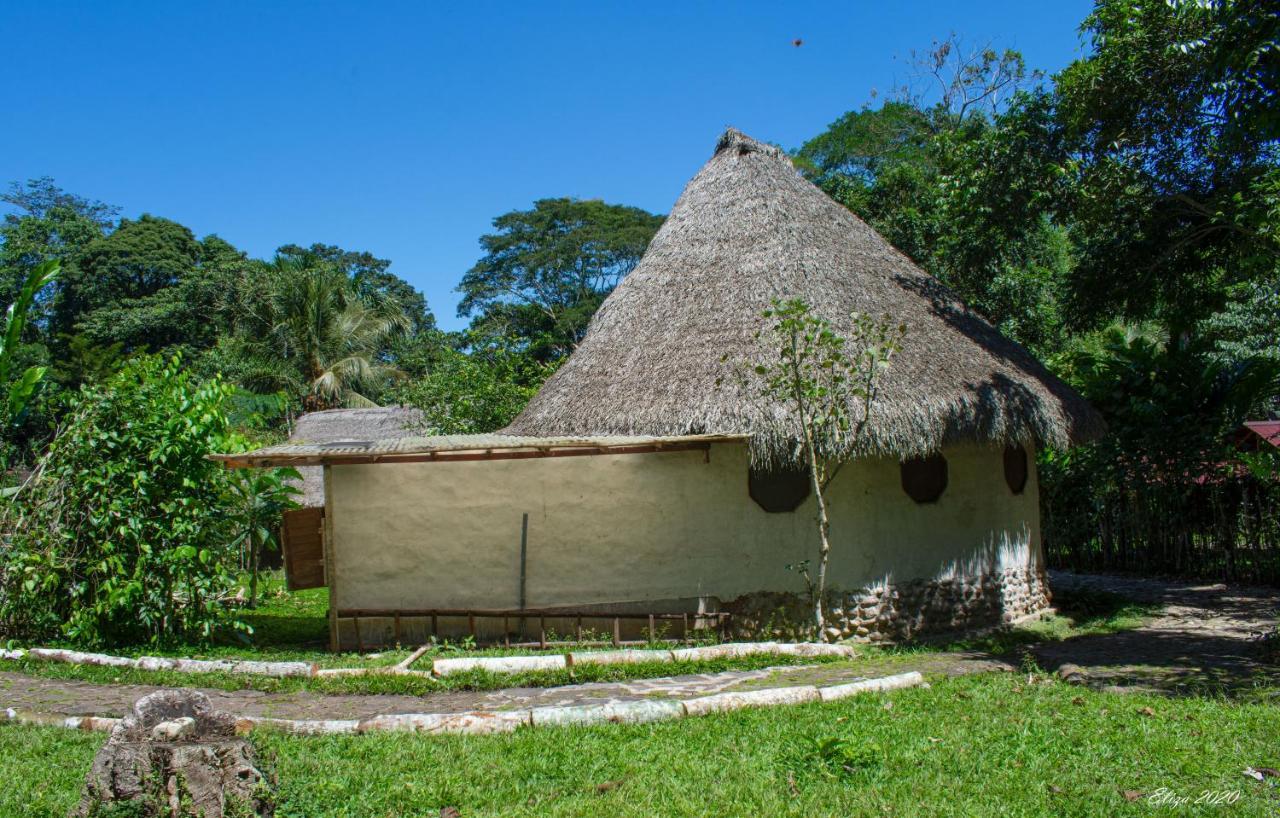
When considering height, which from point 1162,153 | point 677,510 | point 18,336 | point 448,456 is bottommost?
point 677,510

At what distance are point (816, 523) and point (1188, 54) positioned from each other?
579 centimetres

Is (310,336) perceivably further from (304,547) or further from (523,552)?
(523,552)

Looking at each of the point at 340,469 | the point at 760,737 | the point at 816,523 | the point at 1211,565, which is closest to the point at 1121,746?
the point at 760,737

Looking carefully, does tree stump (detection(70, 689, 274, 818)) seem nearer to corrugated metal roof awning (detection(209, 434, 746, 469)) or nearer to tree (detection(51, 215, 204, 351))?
corrugated metal roof awning (detection(209, 434, 746, 469))

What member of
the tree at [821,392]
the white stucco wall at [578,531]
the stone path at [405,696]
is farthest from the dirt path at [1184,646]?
the tree at [821,392]

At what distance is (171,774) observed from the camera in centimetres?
310

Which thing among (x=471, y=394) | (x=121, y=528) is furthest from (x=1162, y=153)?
(x=121, y=528)

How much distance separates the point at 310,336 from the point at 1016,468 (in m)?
21.0

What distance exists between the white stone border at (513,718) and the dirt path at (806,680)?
9.9 inches

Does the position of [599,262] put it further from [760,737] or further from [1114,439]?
[760,737]

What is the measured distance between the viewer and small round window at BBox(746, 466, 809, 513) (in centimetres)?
828

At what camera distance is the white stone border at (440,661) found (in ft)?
20.7

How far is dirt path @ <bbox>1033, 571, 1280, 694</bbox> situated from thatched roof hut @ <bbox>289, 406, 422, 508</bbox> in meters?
11.6

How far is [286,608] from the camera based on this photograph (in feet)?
37.6
